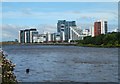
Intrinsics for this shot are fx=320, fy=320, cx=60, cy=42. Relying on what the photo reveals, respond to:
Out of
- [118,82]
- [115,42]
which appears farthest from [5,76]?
[115,42]

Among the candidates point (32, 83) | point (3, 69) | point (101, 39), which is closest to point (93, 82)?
point (32, 83)

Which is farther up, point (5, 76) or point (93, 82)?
point (5, 76)

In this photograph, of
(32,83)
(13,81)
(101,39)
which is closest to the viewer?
(13,81)

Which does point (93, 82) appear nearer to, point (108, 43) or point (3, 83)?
point (3, 83)

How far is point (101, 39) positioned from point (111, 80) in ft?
438

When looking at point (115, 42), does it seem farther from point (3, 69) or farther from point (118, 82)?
point (3, 69)

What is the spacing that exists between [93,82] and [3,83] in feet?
60.0

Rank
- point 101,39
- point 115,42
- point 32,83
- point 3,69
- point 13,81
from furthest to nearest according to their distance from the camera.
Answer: point 101,39
point 115,42
point 32,83
point 3,69
point 13,81

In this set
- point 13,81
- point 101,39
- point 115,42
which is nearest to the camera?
point 13,81

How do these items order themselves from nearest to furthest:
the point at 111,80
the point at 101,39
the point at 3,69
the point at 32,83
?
the point at 3,69 → the point at 32,83 → the point at 111,80 → the point at 101,39

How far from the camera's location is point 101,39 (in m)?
163

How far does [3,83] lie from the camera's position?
1162 centimetres

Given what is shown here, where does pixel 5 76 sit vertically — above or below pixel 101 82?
above

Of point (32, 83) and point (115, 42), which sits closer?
point (32, 83)
